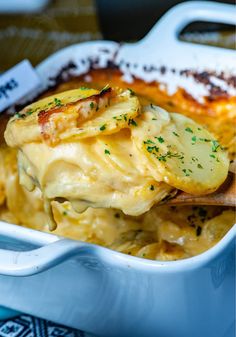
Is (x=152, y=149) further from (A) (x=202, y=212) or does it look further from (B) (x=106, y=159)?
(A) (x=202, y=212)

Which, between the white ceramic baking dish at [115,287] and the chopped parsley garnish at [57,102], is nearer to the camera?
the white ceramic baking dish at [115,287]

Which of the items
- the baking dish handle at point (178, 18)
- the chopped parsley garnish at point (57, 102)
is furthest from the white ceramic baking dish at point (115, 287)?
the baking dish handle at point (178, 18)

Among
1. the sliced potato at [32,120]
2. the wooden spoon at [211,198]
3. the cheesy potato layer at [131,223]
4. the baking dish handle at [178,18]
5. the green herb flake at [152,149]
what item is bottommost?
the cheesy potato layer at [131,223]

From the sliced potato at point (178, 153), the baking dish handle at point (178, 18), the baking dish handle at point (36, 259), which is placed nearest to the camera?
the baking dish handle at point (36, 259)

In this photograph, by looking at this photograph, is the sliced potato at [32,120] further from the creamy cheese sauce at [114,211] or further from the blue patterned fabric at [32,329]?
the blue patterned fabric at [32,329]

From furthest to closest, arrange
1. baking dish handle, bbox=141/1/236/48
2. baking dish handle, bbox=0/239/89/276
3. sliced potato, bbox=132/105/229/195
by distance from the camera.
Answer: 1. baking dish handle, bbox=141/1/236/48
2. sliced potato, bbox=132/105/229/195
3. baking dish handle, bbox=0/239/89/276

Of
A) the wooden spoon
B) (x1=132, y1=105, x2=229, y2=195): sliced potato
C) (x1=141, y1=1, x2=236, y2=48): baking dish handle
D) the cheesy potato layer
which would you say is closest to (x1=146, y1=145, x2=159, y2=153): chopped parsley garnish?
(x1=132, y1=105, x2=229, y2=195): sliced potato

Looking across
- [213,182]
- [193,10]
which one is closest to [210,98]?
[193,10]

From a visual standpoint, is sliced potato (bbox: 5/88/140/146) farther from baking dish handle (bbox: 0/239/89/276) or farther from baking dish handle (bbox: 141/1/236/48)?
baking dish handle (bbox: 141/1/236/48)

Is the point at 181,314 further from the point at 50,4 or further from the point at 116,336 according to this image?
the point at 50,4
